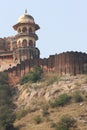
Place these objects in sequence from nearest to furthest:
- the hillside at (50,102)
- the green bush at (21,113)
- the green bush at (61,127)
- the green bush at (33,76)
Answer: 1. the green bush at (61,127)
2. the hillside at (50,102)
3. the green bush at (21,113)
4. the green bush at (33,76)

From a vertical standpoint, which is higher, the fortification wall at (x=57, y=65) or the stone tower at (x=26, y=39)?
the stone tower at (x=26, y=39)

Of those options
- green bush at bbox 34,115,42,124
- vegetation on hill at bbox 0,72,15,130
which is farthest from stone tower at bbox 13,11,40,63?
green bush at bbox 34,115,42,124

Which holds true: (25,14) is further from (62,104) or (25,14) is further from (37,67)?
(62,104)

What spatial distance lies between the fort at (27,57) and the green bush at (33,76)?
774 mm

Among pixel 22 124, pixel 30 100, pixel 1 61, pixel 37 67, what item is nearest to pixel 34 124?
pixel 22 124

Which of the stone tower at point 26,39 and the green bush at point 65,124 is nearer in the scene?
the green bush at point 65,124

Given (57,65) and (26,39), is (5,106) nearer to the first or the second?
(57,65)

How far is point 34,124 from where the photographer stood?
56.6 m

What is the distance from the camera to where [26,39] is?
2800 inches

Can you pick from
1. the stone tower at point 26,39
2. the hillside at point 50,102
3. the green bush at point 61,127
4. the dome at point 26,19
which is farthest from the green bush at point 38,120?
the dome at point 26,19

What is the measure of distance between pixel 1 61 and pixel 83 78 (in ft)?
36.1

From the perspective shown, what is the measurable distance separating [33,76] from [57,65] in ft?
7.68

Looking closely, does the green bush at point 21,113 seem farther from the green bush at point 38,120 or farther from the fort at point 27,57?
the fort at point 27,57

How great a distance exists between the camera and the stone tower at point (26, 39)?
69.7 meters
